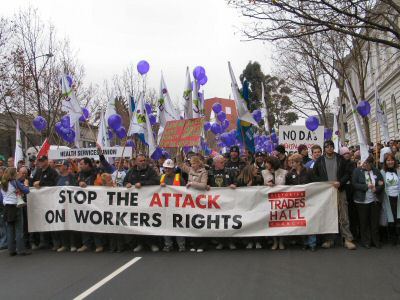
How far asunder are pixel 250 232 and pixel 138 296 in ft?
10.7

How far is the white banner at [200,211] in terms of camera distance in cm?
852

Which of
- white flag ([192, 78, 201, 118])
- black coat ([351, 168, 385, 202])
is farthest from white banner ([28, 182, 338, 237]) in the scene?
white flag ([192, 78, 201, 118])

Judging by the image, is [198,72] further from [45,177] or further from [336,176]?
[336,176]

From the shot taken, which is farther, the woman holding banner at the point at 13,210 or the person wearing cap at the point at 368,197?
the woman holding banner at the point at 13,210

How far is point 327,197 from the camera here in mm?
8555

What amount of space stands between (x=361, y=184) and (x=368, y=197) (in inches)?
11.3

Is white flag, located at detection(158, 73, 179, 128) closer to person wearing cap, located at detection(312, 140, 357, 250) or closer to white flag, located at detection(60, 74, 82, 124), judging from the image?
white flag, located at detection(60, 74, 82, 124)

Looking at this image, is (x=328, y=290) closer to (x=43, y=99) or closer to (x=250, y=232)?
(x=250, y=232)

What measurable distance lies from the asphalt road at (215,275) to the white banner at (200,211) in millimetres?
495

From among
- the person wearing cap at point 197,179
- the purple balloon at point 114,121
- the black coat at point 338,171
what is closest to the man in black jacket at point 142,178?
the person wearing cap at point 197,179

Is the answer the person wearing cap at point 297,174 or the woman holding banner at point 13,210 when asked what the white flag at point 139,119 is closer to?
the woman holding banner at point 13,210

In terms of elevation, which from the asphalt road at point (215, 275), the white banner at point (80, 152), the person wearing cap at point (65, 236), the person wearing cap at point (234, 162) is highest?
the white banner at point (80, 152)

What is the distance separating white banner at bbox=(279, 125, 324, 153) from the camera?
13922 millimetres

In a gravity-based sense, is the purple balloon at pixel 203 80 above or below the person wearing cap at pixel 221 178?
above
